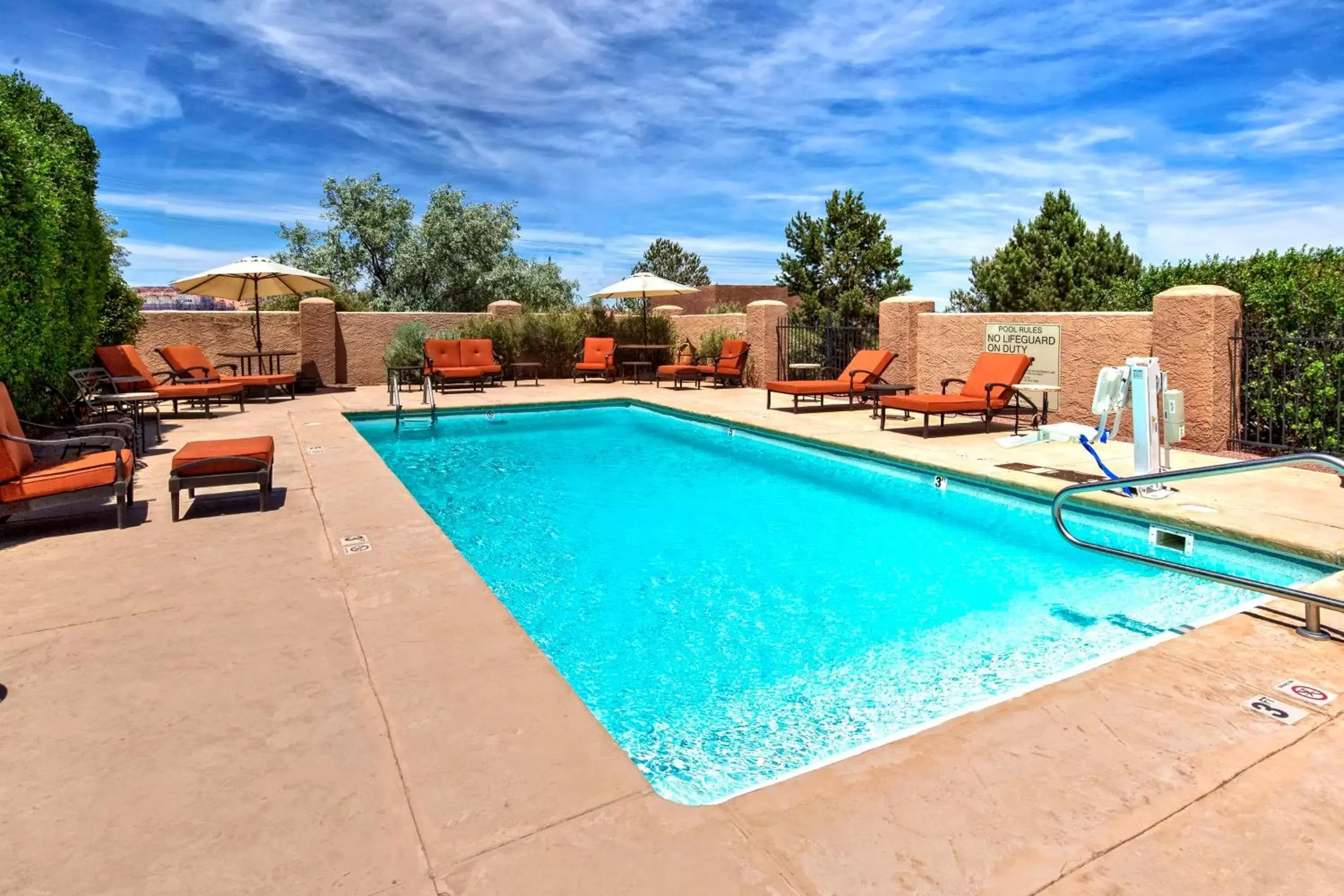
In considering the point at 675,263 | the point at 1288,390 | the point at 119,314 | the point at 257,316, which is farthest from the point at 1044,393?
the point at 675,263

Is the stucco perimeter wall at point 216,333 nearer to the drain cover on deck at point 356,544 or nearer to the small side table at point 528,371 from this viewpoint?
the small side table at point 528,371

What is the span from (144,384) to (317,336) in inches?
247

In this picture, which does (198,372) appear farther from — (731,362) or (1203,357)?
(1203,357)

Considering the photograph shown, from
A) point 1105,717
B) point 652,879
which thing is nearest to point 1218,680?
point 1105,717

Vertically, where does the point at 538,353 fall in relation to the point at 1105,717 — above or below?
above

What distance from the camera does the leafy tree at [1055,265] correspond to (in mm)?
23781

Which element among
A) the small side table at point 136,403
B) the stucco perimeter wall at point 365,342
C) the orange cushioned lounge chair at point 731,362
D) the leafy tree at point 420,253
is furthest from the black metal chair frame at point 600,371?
the leafy tree at point 420,253

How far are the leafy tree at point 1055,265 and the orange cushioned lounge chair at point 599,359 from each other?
12.6 meters

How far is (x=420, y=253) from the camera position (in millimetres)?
28609

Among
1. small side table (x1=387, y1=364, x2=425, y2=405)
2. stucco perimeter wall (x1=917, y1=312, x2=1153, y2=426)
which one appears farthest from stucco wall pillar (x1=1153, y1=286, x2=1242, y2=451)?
small side table (x1=387, y1=364, x2=425, y2=405)

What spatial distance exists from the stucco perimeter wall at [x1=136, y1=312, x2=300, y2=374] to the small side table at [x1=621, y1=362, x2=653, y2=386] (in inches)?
274

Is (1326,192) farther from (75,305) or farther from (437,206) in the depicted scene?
(437,206)

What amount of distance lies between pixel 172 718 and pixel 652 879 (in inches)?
73.1

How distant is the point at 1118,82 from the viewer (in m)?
23.3
